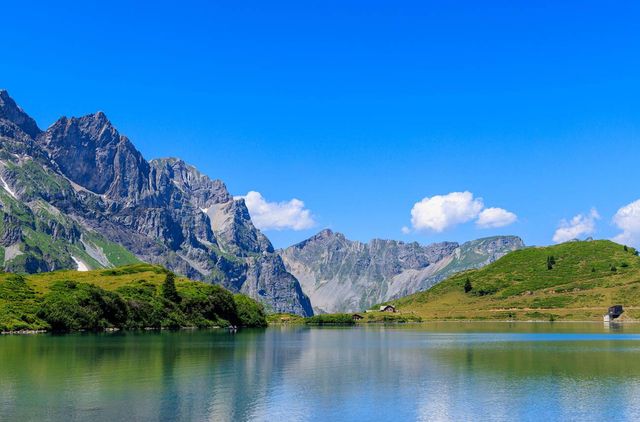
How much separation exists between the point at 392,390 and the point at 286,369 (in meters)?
26.4

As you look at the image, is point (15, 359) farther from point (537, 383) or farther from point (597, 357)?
point (597, 357)

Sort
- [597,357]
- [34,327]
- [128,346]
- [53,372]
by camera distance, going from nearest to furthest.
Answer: [53,372] → [597,357] → [128,346] → [34,327]

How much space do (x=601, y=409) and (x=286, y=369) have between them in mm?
46963

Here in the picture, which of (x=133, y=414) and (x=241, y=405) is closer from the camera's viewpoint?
(x=133, y=414)

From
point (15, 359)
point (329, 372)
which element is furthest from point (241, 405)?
point (15, 359)

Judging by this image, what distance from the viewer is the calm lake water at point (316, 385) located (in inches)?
2235

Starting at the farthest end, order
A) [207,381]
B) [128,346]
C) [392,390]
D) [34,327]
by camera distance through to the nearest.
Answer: [34,327] → [128,346] → [207,381] → [392,390]

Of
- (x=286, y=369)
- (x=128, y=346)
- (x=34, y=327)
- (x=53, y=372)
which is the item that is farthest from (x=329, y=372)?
(x=34, y=327)

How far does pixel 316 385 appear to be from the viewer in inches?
2980

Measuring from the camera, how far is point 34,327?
186500 mm

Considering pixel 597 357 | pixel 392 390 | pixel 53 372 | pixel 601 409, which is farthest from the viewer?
pixel 597 357

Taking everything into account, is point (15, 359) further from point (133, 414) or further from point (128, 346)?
point (133, 414)

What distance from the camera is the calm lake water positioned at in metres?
56.8

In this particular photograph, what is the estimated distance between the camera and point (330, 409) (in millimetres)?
59062
